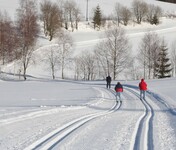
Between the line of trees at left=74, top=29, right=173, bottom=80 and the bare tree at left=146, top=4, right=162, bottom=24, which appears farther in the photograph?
the bare tree at left=146, top=4, right=162, bottom=24

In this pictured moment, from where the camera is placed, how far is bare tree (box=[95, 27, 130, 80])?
2063 inches

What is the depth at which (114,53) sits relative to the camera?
5225 centimetres

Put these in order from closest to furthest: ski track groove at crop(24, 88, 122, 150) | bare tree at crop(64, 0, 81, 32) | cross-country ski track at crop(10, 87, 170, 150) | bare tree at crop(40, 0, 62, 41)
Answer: ski track groove at crop(24, 88, 122, 150)
cross-country ski track at crop(10, 87, 170, 150)
bare tree at crop(40, 0, 62, 41)
bare tree at crop(64, 0, 81, 32)

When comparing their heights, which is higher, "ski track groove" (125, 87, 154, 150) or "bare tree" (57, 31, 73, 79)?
"bare tree" (57, 31, 73, 79)

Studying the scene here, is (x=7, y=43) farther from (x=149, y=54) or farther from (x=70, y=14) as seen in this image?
(x=70, y=14)

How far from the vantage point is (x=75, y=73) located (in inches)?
2119

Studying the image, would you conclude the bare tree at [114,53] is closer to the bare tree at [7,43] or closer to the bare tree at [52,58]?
the bare tree at [52,58]

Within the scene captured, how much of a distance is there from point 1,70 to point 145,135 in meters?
44.0

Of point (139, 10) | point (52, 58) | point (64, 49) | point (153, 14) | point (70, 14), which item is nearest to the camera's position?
point (52, 58)

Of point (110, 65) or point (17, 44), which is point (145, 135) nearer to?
point (17, 44)

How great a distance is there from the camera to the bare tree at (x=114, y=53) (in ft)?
172

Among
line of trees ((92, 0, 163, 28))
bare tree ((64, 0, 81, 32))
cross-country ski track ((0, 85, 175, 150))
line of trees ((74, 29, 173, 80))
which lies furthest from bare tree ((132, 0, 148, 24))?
cross-country ski track ((0, 85, 175, 150))

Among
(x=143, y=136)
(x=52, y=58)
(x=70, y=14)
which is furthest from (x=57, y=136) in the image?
(x=70, y=14)

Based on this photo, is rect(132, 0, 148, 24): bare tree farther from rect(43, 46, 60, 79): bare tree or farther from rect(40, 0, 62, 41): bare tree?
rect(43, 46, 60, 79): bare tree
